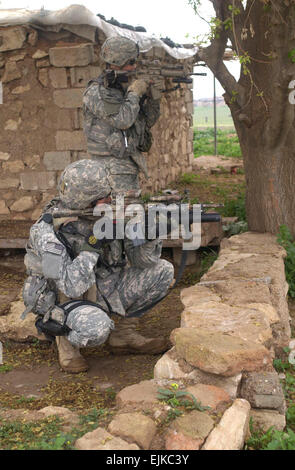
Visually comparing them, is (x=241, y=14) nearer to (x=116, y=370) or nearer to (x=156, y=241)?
(x=156, y=241)

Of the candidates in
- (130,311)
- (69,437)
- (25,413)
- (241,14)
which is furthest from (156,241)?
(241,14)

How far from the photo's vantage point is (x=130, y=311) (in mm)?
4398

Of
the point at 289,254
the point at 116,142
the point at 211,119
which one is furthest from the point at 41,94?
the point at 211,119

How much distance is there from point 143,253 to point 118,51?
1846mm

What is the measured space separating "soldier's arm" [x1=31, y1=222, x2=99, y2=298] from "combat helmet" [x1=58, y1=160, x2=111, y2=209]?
10.0 inches

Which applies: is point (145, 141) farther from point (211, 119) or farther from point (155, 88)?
point (211, 119)

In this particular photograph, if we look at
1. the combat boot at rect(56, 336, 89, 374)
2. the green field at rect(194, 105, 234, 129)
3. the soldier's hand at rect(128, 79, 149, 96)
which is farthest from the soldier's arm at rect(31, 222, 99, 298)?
the green field at rect(194, 105, 234, 129)

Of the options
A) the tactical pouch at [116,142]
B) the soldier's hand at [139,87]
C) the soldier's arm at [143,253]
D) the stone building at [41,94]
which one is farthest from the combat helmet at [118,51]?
the soldier's arm at [143,253]

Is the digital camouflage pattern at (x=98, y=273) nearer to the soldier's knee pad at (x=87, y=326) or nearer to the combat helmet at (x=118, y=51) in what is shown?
the soldier's knee pad at (x=87, y=326)

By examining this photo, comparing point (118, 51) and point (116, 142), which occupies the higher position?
point (118, 51)

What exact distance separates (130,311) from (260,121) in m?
2.28

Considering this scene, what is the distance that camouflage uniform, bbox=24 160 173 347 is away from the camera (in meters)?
3.77

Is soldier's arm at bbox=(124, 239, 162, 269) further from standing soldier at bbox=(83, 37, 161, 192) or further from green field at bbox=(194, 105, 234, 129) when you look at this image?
green field at bbox=(194, 105, 234, 129)

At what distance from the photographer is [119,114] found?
5086mm
